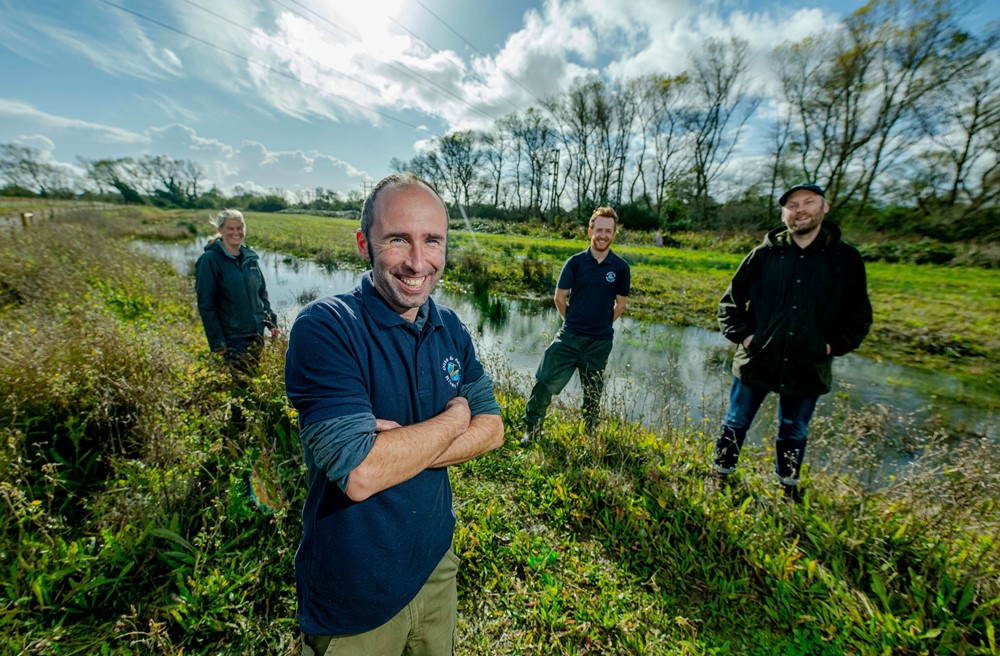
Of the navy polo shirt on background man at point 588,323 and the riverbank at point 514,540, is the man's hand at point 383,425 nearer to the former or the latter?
the riverbank at point 514,540

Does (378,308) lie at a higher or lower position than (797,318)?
higher

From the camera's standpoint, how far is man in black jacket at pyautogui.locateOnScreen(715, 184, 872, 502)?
289cm

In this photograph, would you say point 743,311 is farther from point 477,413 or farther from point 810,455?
point 477,413

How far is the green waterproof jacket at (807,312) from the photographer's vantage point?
9.52 ft

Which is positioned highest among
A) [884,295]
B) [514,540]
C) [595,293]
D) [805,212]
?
[805,212]

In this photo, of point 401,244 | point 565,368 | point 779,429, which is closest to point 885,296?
point 779,429

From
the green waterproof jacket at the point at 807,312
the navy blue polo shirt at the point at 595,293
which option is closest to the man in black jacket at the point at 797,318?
the green waterproof jacket at the point at 807,312

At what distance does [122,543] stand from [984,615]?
4957 mm

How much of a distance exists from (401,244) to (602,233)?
10.3 ft

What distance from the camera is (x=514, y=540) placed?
277 cm

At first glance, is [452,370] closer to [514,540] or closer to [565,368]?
[514,540]

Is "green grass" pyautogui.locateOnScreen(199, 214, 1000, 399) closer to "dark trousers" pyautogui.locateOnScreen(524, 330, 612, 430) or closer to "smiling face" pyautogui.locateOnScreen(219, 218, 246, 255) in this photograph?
"dark trousers" pyautogui.locateOnScreen(524, 330, 612, 430)

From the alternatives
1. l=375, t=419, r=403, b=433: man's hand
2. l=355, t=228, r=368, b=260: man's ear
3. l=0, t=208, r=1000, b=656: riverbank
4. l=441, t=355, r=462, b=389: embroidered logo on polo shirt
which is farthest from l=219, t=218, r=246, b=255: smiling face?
l=375, t=419, r=403, b=433: man's hand

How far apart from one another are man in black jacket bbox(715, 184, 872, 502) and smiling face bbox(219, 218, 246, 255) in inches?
199
